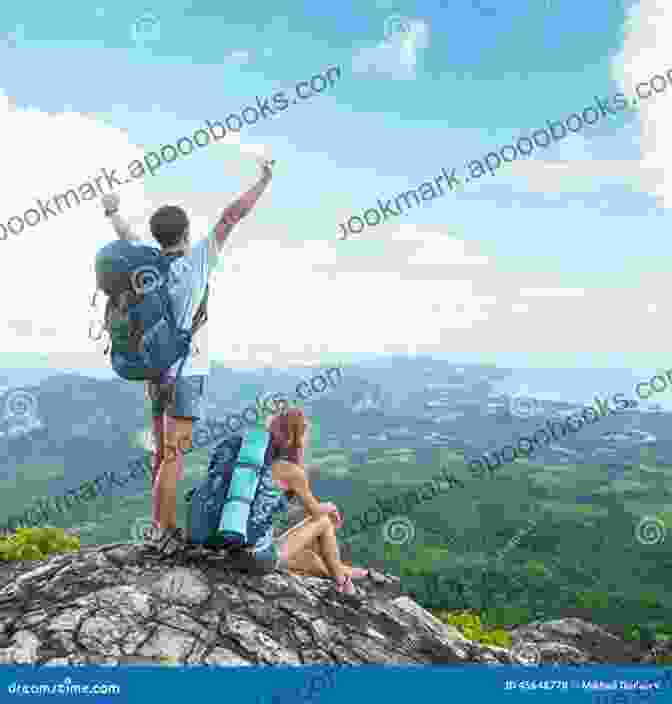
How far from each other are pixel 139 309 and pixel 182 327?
0.45m

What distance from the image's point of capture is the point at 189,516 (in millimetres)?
7496

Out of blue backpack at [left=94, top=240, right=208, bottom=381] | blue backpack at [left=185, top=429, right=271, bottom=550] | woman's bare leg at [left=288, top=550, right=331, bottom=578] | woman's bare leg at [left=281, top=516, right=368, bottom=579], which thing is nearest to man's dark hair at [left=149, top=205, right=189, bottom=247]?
blue backpack at [left=94, top=240, right=208, bottom=381]

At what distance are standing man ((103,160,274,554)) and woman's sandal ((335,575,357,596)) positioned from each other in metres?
1.91

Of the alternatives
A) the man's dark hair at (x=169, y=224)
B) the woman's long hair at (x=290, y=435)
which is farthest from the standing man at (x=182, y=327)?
the woman's long hair at (x=290, y=435)

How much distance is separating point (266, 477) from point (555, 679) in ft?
12.2

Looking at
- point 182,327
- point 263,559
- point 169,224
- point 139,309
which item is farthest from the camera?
point 263,559

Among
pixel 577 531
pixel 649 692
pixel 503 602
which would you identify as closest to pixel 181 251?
pixel 649 692

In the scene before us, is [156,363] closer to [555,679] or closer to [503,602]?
[555,679]

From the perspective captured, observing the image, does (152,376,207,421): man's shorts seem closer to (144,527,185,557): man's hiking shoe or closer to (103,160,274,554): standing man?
(103,160,274,554): standing man

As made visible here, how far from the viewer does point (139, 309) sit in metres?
6.98

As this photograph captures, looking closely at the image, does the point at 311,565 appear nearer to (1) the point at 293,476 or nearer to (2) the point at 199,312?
(1) the point at 293,476

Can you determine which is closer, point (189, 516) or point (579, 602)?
point (189, 516)

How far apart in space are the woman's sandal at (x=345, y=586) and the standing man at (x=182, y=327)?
1.91m

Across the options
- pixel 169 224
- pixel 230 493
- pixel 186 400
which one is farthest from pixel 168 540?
pixel 169 224
